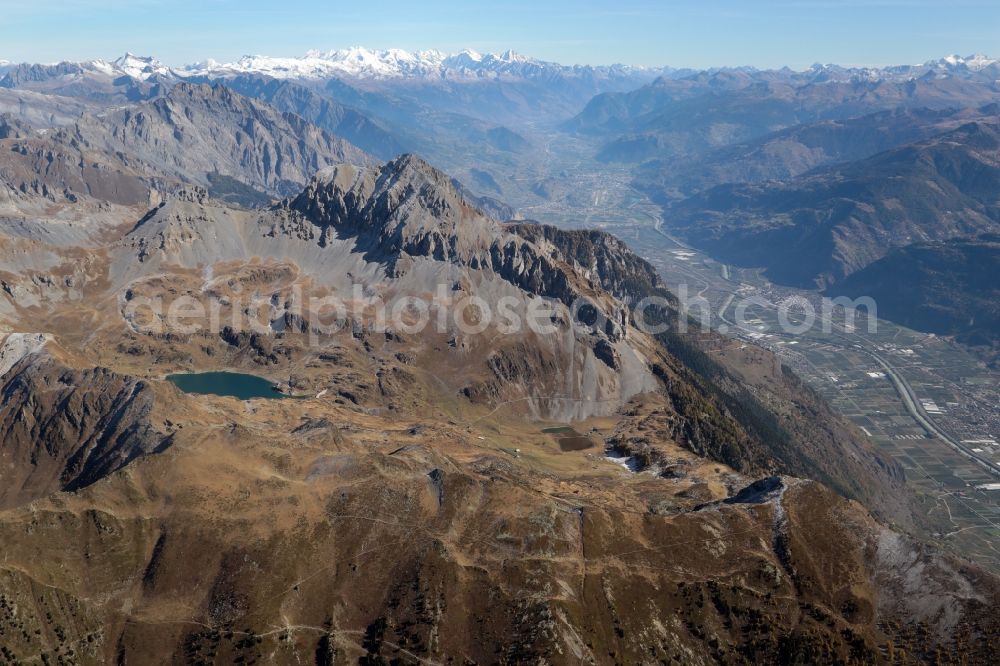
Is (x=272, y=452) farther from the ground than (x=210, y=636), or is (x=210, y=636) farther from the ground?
(x=272, y=452)

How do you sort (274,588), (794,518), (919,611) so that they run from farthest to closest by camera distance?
(794,518) < (919,611) < (274,588)

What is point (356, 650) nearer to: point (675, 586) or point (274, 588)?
point (274, 588)

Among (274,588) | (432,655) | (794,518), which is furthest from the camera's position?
(794,518)

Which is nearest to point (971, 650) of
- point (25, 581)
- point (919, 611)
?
point (919, 611)

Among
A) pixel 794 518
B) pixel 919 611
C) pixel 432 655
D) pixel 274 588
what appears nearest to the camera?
pixel 432 655

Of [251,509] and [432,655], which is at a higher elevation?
[251,509]

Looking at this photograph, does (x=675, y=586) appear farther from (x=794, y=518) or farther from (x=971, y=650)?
(x=971, y=650)

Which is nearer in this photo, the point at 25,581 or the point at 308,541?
the point at 25,581

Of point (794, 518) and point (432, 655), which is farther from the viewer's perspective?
point (794, 518)

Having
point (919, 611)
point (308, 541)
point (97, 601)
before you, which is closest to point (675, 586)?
point (919, 611)
